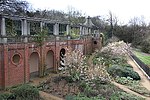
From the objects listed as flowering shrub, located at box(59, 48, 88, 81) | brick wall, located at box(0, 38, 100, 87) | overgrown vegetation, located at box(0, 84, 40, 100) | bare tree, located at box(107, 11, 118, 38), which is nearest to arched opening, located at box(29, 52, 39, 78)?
brick wall, located at box(0, 38, 100, 87)

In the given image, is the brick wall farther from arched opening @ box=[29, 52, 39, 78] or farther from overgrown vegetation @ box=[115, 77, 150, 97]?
overgrown vegetation @ box=[115, 77, 150, 97]

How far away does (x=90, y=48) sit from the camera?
4438 centimetres

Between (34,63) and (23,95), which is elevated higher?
(34,63)

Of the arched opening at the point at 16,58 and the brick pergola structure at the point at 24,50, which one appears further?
the arched opening at the point at 16,58

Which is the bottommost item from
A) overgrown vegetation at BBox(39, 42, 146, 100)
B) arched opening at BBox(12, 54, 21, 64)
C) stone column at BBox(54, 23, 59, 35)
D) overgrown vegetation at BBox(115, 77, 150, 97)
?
overgrown vegetation at BBox(115, 77, 150, 97)

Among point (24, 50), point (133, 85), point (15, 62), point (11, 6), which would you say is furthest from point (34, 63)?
point (133, 85)

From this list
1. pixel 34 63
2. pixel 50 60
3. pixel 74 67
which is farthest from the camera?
pixel 50 60

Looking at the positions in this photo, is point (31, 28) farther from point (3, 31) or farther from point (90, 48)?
point (90, 48)

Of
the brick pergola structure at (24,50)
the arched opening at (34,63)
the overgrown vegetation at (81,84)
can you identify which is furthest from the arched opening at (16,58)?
the arched opening at (34,63)

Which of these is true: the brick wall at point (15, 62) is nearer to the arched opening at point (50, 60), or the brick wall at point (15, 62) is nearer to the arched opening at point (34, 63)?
the arched opening at point (34, 63)

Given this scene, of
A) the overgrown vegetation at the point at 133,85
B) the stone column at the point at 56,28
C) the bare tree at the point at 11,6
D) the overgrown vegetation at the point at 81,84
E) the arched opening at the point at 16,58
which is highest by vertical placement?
the bare tree at the point at 11,6

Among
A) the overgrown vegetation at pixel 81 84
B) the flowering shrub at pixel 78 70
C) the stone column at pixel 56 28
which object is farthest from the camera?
the stone column at pixel 56 28

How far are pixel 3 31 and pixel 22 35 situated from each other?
2.32 metres

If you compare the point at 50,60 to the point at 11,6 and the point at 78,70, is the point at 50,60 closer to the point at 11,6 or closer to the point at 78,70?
the point at 11,6
